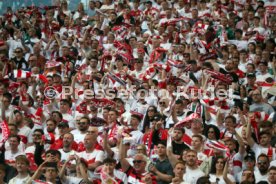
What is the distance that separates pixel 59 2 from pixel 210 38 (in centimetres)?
540

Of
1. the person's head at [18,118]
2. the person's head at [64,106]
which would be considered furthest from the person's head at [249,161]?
the person's head at [18,118]

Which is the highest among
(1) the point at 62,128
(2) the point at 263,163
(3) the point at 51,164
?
(1) the point at 62,128

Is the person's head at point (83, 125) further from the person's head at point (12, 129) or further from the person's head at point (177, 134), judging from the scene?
the person's head at point (177, 134)

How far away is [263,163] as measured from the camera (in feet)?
30.0

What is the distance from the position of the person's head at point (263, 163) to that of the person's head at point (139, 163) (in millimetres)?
1465

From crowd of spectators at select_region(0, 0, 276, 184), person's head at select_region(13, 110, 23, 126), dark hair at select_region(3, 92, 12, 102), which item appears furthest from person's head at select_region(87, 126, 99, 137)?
dark hair at select_region(3, 92, 12, 102)

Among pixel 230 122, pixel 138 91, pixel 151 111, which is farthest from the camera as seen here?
pixel 138 91

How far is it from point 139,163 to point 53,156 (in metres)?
1.13

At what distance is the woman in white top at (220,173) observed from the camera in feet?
28.9

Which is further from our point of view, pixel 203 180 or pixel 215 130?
pixel 215 130

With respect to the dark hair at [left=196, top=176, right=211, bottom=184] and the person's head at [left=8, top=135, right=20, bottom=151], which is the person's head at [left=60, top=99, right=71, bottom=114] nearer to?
the person's head at [left=8, top=135, right=20, bottom=151]

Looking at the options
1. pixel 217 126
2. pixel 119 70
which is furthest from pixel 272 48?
pixel 217 126

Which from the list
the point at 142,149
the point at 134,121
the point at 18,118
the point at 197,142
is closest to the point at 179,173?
the point at 142,149

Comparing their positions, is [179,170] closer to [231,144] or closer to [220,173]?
[220,173]
